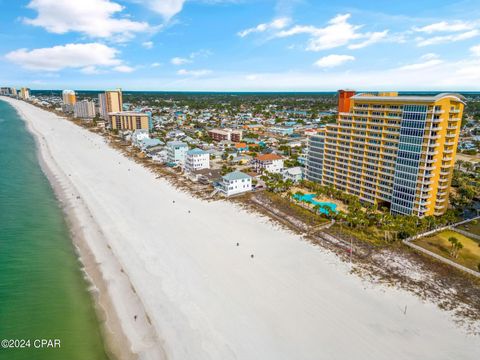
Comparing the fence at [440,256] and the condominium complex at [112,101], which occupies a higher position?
the condominium complex at [112,101]

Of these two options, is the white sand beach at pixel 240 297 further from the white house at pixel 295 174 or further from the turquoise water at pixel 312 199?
the white house at pixel 295 174

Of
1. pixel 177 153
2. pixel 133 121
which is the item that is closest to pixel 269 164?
pixel 177 153

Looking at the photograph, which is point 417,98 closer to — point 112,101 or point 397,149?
point 397,149

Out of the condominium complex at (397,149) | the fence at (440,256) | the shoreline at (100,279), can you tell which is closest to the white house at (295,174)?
the condominium complex at (397,149)

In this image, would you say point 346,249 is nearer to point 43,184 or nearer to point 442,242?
point 442,242

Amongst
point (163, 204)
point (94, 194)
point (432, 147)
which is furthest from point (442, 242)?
point (94, 194)

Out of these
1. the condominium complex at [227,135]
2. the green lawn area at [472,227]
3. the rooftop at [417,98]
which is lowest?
the green lawn area at [472,227]
